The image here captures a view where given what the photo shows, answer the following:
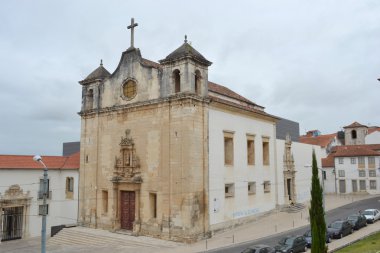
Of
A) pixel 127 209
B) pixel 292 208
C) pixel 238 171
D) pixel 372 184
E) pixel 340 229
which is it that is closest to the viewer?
pixel 340 229

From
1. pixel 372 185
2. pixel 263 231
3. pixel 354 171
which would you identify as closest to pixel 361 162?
pixel 354 171

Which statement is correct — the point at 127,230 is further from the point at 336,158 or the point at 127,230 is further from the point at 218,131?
the point at 336,158

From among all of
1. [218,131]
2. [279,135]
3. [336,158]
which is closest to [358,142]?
[336,158]

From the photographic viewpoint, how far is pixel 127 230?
3206cm

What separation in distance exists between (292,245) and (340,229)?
7.33 meters

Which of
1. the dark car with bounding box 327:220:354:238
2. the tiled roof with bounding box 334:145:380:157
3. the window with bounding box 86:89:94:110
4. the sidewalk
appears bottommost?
the sidewalk

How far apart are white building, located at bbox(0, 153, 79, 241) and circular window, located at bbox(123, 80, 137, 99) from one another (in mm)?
10065

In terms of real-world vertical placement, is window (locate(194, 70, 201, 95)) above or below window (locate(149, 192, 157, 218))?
above

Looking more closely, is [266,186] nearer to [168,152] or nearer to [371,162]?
[168,152]

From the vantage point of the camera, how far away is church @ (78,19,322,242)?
29.1m

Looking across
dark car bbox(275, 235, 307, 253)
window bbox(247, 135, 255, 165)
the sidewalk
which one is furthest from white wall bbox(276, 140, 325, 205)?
dark car bbox(275, 235, 307, 253)

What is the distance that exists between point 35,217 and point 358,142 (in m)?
63.3

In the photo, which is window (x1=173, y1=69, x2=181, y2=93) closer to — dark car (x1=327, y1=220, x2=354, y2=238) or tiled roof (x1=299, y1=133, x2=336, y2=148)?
dark car (x1=327, y1=220, x2=354, y2=238)

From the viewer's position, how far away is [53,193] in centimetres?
3816
